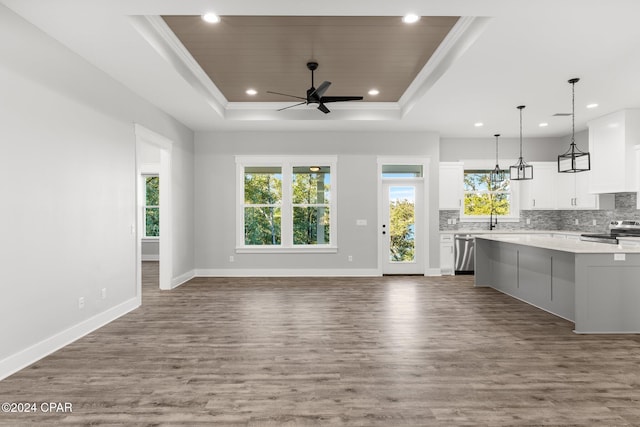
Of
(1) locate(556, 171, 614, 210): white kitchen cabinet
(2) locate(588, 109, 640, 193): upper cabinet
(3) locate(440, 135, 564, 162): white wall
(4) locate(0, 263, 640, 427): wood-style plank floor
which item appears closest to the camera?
(4) locate(0, 263, 640, 427): wood-style plank floor

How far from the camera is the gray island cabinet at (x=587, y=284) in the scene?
11.9 ft

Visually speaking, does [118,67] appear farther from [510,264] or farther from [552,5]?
[510,264]

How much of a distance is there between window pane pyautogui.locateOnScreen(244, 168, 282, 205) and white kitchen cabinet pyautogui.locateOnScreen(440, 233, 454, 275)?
3468mm

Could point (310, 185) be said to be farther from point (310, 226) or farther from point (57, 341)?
point (57, 341)

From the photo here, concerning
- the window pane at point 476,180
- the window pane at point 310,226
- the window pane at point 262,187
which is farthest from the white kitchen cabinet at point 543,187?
the window pane at point 262,187

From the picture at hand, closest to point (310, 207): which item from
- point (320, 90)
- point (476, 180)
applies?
point (320, 90)

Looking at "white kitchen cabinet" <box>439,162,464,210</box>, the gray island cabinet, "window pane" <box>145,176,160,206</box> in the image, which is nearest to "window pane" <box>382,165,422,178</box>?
"white kitchen cabinet" <box>439,162,464,210</box>

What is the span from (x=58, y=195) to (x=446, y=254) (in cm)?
648

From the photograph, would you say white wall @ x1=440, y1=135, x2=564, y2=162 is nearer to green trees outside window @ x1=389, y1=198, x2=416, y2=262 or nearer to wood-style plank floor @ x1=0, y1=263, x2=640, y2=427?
green trees outside window @ x1=389, y1=198, x2=416, y2=262

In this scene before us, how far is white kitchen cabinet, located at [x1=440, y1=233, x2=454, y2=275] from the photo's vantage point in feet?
23.5

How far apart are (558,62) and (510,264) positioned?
2.88m

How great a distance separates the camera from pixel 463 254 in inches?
283

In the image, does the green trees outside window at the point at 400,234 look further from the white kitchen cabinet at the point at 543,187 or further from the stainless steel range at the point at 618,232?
the stainless steel range at the point at 618,232

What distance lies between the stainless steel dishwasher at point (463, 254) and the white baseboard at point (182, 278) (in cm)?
531
